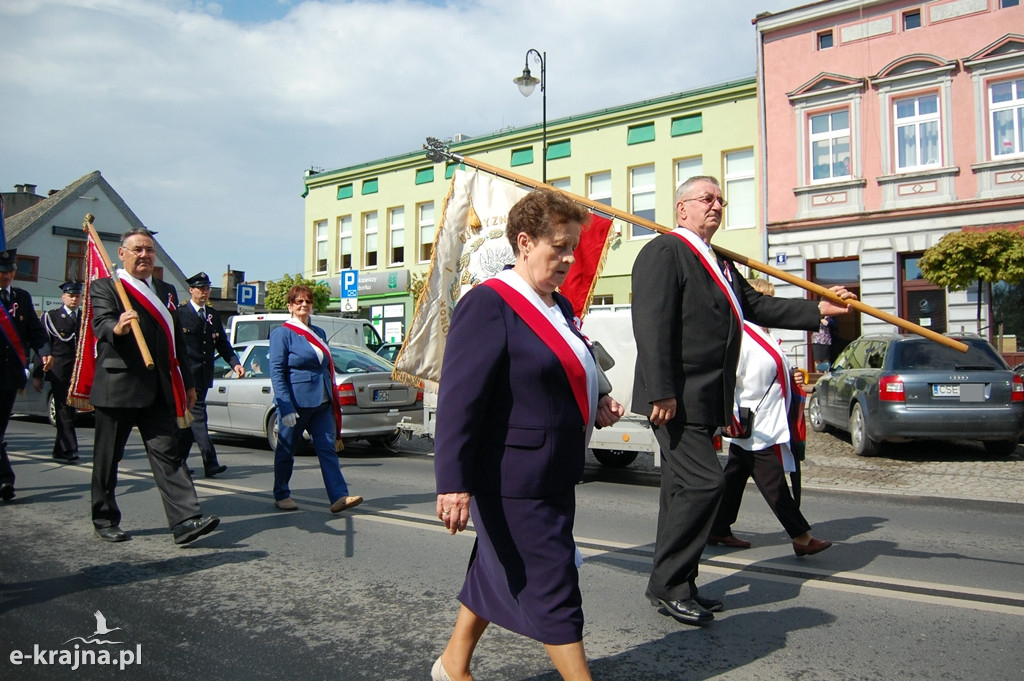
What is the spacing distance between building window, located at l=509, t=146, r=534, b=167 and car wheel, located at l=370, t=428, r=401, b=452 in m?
18.7

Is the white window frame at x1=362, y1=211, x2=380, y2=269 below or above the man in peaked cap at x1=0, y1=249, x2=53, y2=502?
above

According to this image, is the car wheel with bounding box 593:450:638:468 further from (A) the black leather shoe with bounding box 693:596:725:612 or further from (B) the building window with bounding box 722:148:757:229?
(B) the building window with bounding box 722:148:757:229

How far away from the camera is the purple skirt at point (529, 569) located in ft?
8.72

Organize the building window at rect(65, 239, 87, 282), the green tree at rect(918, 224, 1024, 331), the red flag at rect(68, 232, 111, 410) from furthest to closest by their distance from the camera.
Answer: the building window at rect(65, 239, 87, 282) → the green tree at rect(918, 224, 1024, 331) → the red flag at rect(68, 232, 111, 410)

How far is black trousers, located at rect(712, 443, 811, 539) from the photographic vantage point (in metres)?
5.15

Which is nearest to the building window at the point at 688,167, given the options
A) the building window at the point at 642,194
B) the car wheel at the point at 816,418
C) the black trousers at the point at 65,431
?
the building window at the point at 642,194

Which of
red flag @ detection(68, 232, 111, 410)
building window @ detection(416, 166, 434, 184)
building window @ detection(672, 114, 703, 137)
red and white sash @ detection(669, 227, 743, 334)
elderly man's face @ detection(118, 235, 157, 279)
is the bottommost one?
red flag @ detection(68, 232, 111, 410)

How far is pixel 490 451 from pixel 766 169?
20977 mm

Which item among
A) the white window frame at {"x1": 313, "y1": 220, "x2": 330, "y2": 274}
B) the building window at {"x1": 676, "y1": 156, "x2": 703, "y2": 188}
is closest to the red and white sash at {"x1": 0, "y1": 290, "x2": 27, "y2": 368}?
the building window at {"x1": 676, "y1": 156, "x2": 703, "y2": 188}

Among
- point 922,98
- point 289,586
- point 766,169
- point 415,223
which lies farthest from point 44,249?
point 289,586

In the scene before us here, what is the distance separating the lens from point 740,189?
24.3 meters

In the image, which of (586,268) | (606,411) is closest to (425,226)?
(586,268)

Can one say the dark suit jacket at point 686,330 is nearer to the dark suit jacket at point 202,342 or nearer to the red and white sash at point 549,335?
the red and white sash at point 549,335

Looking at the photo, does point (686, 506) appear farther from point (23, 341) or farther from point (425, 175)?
point (425, 175)
